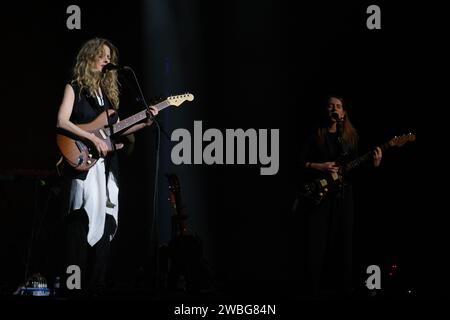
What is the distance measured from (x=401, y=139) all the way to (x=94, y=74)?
2718mm

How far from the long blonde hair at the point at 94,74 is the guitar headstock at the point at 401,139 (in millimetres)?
2420

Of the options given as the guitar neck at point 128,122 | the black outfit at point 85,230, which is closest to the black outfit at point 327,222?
the guitar neck at point 128,122

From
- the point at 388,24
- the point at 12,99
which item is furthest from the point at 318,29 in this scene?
the point at 12,99

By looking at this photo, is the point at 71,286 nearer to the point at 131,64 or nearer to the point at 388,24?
the point at 131,64

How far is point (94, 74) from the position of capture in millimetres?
6152

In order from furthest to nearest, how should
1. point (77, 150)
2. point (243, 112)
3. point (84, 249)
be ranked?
1. point (243, 112)
2. point (77, 150)
3. point (84, 249)

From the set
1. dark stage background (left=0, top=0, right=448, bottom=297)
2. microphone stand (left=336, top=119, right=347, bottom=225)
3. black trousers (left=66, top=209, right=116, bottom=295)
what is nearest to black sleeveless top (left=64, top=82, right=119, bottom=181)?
black trousers (left=66, top=209, right=116, bottom=295)

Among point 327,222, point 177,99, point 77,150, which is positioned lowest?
point 327,222

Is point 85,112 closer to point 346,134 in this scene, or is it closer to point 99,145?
point 99,145

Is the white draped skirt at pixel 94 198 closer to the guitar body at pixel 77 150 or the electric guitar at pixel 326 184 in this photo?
the guitar body at pixel 77 150

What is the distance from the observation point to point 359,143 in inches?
289

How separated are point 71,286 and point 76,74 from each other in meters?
1.78

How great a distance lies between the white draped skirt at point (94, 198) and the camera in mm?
5805

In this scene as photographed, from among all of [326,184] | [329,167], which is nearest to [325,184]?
[326,184]
